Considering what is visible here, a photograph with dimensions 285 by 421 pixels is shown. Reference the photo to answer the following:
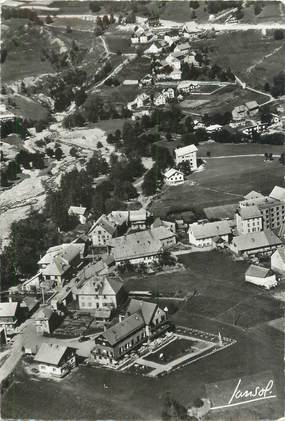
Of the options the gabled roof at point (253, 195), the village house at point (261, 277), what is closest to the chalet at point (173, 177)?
the gabled roof at point (253, 195)

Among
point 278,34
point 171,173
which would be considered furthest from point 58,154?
point 278,34

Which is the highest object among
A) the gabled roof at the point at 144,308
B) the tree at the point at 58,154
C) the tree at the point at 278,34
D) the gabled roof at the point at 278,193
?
the tree at the point at 278,34

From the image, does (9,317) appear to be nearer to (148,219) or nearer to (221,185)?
(148,219)

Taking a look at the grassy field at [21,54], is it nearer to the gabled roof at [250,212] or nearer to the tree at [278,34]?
the tree at [278,34]

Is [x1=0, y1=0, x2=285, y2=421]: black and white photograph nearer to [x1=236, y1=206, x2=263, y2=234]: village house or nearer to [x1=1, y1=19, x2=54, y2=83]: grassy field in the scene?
[x1=236, y1=206, x2=263, y2=234]: village house

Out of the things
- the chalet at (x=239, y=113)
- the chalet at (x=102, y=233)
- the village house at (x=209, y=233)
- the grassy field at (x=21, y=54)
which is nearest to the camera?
the village house at (x=209, y=233)

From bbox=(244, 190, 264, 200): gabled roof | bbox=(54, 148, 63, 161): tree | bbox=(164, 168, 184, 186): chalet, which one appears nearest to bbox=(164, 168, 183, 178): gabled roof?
bbox=(164, 168, 184, 186): chalet

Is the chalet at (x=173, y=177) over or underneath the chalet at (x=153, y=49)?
underneath
